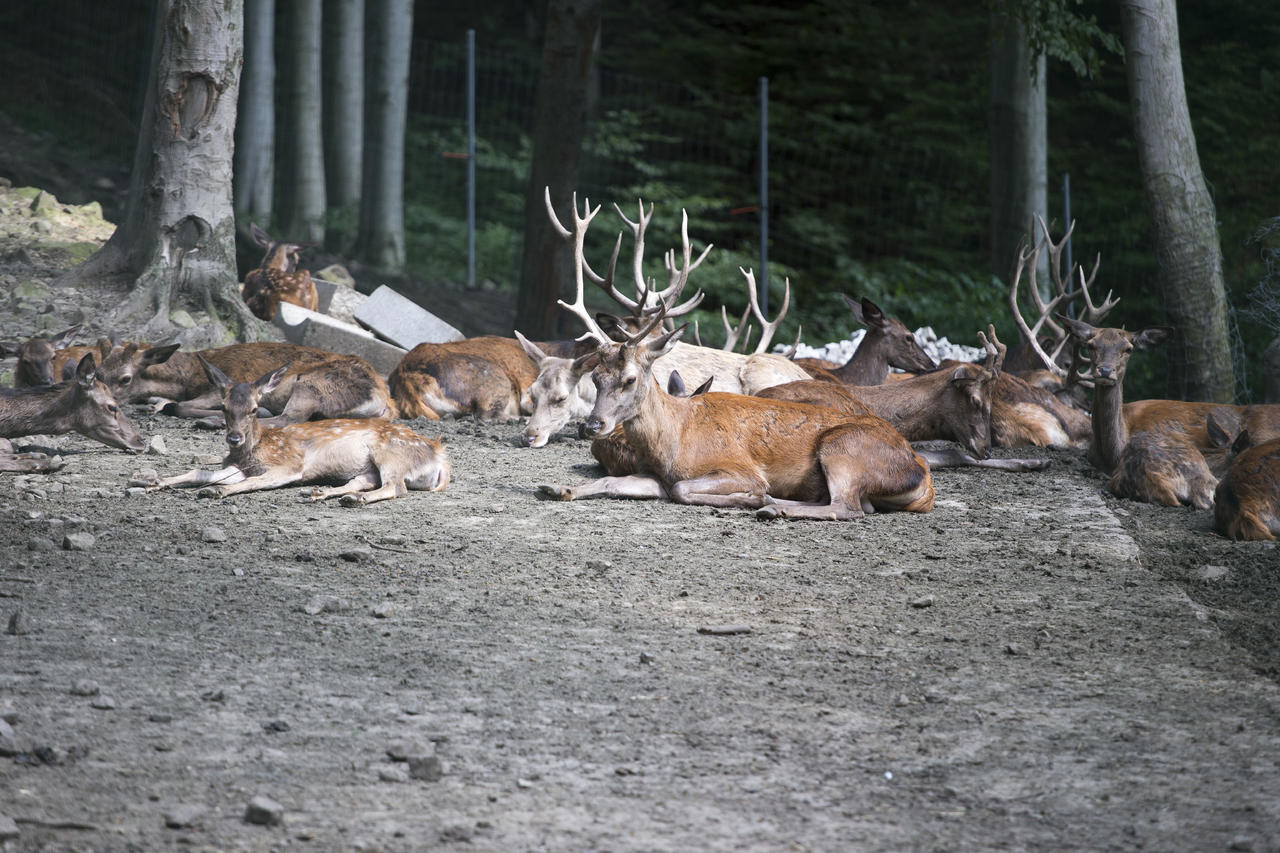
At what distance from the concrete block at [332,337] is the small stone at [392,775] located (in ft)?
25.3

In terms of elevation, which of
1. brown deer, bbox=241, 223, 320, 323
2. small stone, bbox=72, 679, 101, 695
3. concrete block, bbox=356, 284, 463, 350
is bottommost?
small stone, bbox=72, 679, 101, 695

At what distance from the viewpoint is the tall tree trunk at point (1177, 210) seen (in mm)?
10695

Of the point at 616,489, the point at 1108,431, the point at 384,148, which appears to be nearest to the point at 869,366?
the point at 1108,431

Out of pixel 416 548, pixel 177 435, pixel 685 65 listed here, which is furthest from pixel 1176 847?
pixel 685 65

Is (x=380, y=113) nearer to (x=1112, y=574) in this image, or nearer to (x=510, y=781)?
(x=1112, y=574)

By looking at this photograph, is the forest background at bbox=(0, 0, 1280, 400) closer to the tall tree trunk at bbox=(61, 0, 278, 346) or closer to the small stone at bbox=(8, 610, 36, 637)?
the tall tree trunk at bbox=(61, 0, 278, 346)

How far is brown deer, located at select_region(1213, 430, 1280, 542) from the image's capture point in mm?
6156

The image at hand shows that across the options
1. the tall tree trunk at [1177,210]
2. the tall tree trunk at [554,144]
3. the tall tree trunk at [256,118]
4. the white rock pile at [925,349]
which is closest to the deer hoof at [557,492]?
the tall tree trunk at [554,144]

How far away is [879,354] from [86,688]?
7.70 meters

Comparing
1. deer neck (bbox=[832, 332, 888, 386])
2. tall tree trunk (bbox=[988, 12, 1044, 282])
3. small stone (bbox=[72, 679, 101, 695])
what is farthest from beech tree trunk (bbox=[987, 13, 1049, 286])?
small stone (bbox=[72, 679, 101, 695])

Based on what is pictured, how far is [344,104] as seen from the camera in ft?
54.1

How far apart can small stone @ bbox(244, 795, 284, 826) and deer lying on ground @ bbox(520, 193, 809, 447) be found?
4626 mm

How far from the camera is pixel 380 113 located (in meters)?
15.5

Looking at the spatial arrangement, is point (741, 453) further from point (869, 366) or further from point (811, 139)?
point (811, 139)
